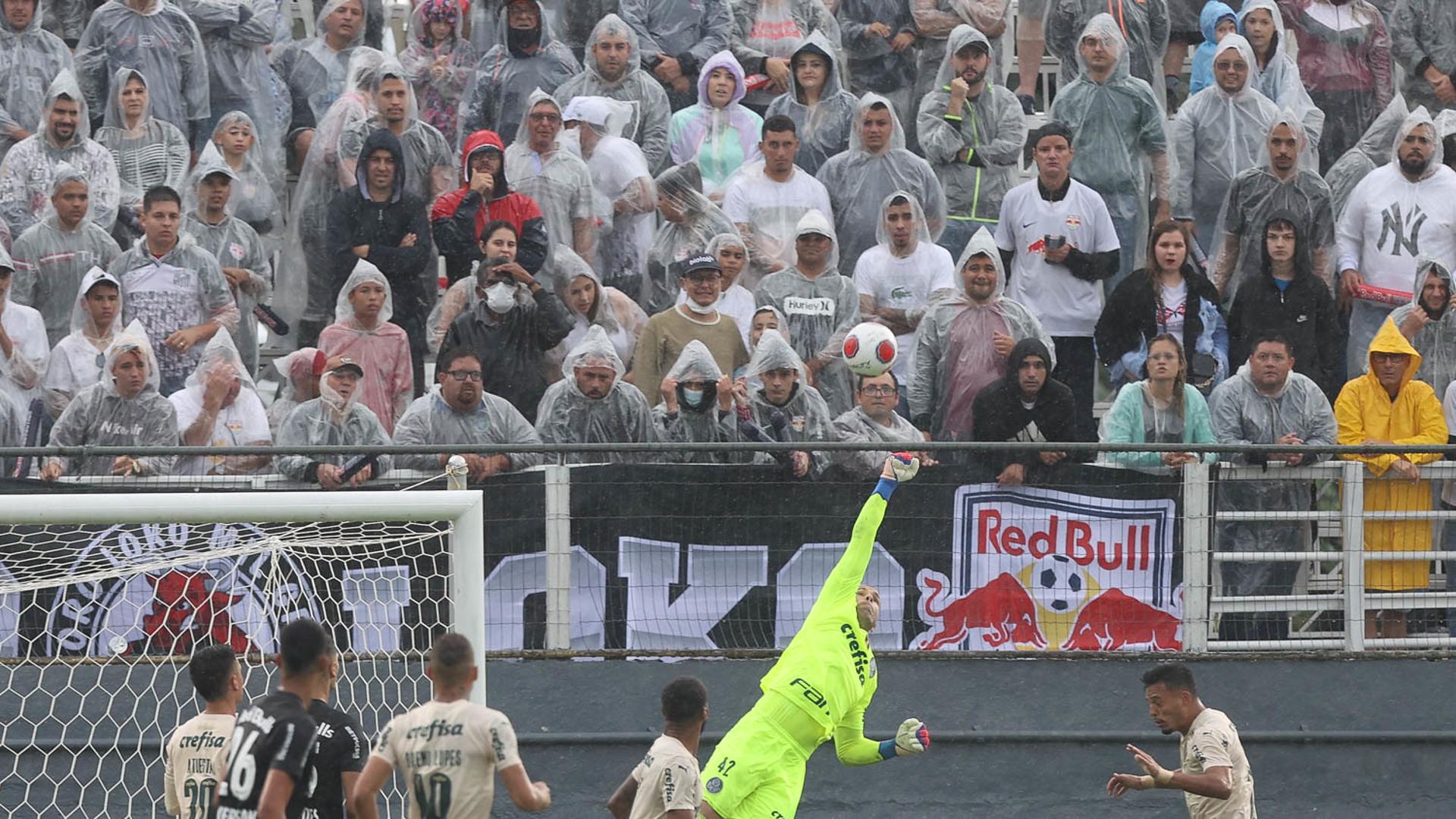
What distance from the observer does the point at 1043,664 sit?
10.0 m

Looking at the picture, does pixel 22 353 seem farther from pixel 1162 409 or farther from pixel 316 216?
pixel 1162 409

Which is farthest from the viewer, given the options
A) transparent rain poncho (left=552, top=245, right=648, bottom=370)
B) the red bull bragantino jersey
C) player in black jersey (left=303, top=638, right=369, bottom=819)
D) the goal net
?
transparent rain poncho (left=552, top=245, right=648, bottom=370)

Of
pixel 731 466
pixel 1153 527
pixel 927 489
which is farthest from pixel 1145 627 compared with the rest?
pixel 731 466

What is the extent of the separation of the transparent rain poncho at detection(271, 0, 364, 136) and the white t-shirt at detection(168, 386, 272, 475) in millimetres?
3370

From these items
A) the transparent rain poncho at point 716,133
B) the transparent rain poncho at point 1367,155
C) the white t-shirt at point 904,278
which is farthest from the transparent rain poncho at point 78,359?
the transparent rain poncho at point 1367,155

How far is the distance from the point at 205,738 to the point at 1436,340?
25.3ft

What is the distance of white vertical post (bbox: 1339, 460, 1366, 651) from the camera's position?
10.1 m

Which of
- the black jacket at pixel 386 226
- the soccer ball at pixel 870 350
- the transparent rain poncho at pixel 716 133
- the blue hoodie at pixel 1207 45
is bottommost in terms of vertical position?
the soccer ball at pixel 870 350

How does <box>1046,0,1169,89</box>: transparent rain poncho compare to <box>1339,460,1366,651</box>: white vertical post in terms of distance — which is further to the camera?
<box>1046,0,1169,89</box>: transparent rain poncho

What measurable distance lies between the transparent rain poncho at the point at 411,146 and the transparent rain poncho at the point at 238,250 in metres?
0.73

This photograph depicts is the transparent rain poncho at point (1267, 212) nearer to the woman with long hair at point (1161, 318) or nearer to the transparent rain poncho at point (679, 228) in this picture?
the woman with long hair at point (1161, 318)

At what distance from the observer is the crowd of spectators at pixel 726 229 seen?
34.5 feet

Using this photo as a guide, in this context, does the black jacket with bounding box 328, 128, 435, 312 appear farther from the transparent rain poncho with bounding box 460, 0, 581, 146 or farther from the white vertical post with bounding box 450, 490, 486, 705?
the white vertical post with bounding box 450, 490, 486, 705

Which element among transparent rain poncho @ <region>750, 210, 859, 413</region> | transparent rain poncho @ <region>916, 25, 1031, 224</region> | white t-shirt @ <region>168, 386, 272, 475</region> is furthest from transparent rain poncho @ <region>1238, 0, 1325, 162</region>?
white t-shirt @ <region>168, 386, 272, 475</region>
